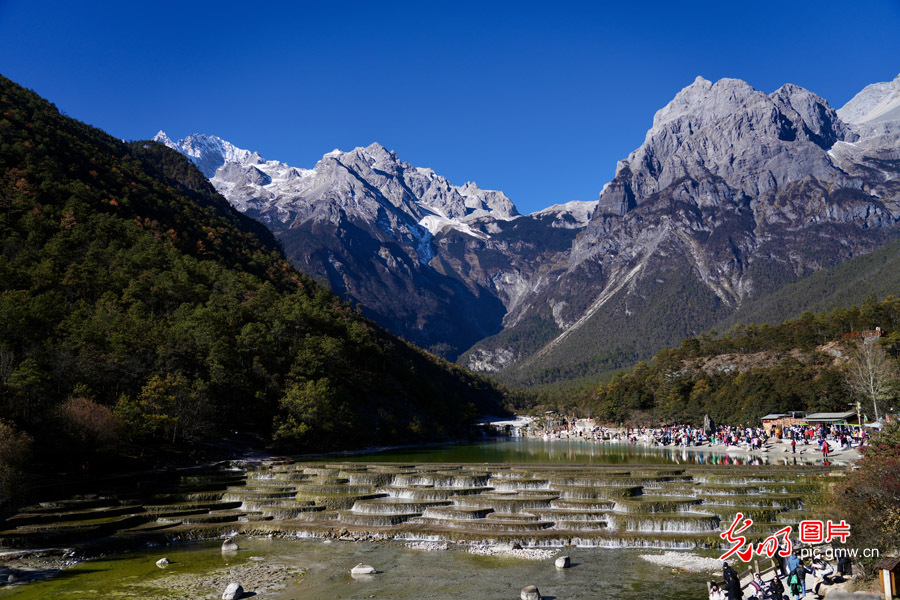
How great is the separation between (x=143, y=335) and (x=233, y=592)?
6728cm

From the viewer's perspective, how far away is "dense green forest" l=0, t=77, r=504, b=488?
61.0 m

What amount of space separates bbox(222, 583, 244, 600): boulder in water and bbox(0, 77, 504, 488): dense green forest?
2201 cm

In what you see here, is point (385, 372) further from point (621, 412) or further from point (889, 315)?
Result: point (889, 315)

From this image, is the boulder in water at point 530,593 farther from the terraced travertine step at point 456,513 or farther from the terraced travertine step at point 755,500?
the terraced travertine step at point 755,500

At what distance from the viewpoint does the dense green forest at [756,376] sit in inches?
4633

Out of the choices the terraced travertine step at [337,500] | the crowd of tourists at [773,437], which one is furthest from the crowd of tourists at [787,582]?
the crowd of tourists at [773,437]

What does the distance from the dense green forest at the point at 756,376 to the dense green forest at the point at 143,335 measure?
60.2m

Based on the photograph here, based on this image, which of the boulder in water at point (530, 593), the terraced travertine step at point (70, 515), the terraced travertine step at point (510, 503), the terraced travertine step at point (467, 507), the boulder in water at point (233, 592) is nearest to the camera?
the boulder in water at point (530, 593)

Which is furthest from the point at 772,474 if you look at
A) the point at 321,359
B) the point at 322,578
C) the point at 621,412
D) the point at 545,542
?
the point at 621,412

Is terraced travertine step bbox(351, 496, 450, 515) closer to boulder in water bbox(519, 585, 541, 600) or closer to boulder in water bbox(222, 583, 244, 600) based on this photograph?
boulder in water bbox(222, 583, 244, 600)

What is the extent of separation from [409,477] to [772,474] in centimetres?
3142

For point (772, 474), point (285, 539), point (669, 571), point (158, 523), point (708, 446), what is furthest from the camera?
point (708, 446)

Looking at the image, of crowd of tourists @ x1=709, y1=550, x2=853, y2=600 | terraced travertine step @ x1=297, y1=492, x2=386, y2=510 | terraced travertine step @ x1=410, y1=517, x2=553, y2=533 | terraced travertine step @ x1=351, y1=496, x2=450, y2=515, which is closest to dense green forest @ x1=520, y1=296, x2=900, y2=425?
terraced travertine step @ x1=410, y1=517, x2=553, y2=533

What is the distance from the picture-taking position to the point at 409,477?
170ft
